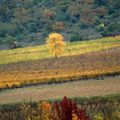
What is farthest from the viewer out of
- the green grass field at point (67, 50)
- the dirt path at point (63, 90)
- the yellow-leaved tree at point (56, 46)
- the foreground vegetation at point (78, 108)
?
the yellow-leaved tree at point (56, 46)

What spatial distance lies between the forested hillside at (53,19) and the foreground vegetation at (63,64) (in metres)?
23.1

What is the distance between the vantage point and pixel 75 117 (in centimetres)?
2905

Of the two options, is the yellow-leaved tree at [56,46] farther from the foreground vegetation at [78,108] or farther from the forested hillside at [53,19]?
the foreground vegetation at [78,108]

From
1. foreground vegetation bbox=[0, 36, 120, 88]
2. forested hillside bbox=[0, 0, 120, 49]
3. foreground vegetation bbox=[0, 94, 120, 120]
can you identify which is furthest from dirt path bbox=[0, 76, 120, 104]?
forested hillside bbox=[0, 0, 120, 49]

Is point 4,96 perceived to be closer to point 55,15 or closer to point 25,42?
point 25,42

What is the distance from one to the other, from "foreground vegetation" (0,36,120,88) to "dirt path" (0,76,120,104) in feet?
9.50

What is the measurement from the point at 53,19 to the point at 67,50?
66152mm

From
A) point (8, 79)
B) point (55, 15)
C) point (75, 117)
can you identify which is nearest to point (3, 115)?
point (75, 117)

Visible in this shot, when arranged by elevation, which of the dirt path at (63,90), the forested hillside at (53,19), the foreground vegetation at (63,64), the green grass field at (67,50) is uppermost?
the forested hillside at (53,19)

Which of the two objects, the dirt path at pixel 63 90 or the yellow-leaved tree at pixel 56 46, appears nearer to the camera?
the dirt path at pixel 63 90

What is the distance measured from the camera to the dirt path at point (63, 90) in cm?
6506

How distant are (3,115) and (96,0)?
135884 millimetres

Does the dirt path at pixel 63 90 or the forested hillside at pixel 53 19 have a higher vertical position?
the forested hillside at pixel 53 19

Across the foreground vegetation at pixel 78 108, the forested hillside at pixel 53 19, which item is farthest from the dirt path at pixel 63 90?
the forested hillside at pixel 53 19
